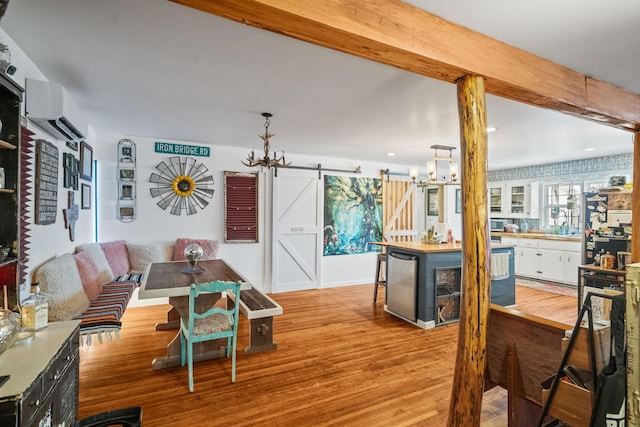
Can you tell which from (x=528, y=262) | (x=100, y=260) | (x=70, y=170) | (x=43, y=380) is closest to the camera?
(x=43, y=380)

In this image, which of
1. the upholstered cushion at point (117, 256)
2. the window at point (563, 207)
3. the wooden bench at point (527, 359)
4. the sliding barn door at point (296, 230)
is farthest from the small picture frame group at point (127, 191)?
the window at point (563, 207)

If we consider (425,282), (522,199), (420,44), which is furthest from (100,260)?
(522,199)

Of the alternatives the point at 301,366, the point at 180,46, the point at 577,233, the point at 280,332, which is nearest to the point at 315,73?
the point at 180,46

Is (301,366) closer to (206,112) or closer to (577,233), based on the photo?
(206,112)

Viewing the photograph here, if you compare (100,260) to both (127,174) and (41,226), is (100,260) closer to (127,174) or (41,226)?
(41,226)

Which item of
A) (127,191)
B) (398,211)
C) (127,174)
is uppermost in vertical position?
(127,174)

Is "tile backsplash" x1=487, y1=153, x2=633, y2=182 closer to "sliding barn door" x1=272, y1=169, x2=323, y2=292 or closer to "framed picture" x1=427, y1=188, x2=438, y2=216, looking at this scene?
"framed picture" x1=427, y1=188, x2=438, y2=216

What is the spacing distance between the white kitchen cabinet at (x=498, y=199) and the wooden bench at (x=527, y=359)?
625 centimetres

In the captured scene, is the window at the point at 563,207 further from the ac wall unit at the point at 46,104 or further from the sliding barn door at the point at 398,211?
the ac wall unit at the point at 46,104

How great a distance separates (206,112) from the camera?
3.34 meters

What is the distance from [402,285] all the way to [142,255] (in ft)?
11.7

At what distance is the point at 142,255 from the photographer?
4.45 meters

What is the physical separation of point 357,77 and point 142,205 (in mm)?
3713

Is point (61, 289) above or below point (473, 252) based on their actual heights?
below
